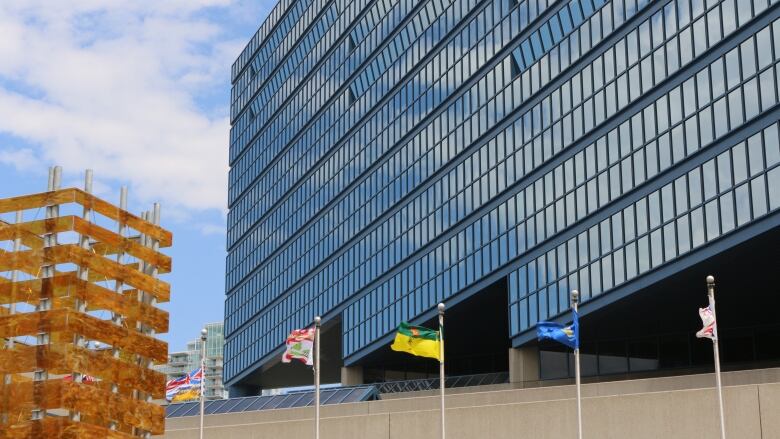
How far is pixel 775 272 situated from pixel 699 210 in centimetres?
525

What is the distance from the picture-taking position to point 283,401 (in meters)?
78.7

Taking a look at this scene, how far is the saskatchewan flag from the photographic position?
1784 inches

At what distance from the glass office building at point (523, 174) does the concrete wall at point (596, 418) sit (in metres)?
8.14

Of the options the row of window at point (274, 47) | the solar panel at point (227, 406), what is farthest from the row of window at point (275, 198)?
the solar panel at point (227, 406)

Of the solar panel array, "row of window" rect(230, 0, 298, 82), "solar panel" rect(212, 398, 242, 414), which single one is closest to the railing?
the solar panel array

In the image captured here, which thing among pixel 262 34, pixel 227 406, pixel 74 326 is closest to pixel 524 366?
pixel 227 406

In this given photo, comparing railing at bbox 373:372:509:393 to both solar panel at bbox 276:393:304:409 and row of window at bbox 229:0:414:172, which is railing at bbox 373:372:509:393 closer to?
solar panel at bbox 276:393:304:409

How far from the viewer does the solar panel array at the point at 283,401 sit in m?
76.8

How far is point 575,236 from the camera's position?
226 ft

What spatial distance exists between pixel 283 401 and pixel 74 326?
1715 inches

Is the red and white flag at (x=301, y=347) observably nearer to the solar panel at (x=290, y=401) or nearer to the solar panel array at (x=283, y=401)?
the solar panel array at (x=283, y=401)

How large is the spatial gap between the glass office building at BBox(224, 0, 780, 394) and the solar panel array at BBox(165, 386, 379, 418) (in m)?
7.51

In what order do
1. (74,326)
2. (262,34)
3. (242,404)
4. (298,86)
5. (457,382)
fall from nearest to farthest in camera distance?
(74,326) → (242,404) → (457,382) → (298,86) → (262,34)

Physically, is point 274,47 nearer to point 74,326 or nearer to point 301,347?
point 301,347
